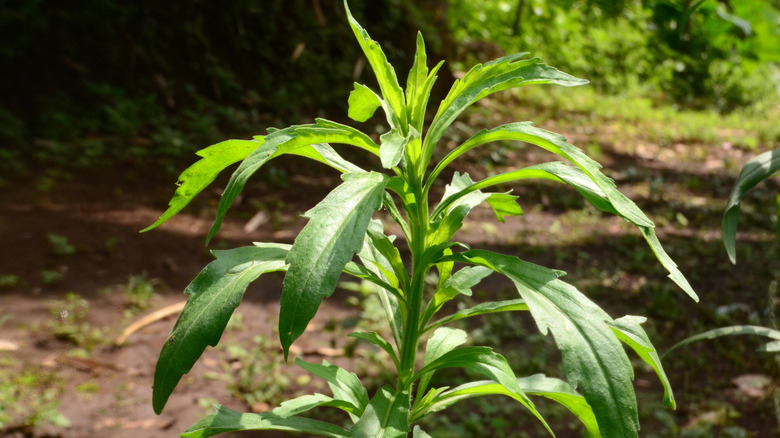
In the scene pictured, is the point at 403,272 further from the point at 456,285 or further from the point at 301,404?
the point at 301,404

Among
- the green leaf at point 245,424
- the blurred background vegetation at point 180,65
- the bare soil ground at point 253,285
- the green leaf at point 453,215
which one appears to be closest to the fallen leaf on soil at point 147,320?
the bare soil ground at point 253,285

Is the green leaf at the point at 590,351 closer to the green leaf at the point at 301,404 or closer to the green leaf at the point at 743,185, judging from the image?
the green leaf at the point at 301,404

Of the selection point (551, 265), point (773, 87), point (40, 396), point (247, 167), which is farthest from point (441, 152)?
point (773, 87)

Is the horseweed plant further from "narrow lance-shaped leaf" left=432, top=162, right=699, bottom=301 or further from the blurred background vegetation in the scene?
the blurred background vegetation

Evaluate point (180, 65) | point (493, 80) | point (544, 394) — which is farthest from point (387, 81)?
point (180, 65)

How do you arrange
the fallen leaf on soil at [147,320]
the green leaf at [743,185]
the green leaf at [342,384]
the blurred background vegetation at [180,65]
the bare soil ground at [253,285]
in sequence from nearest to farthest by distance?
the green leaf at [342,384] < the green leaf at [743,185] < the bare soil ground at [253,285] < the fallen leaf on soil at [147,320] < the blurred background vegetation at [180,65]

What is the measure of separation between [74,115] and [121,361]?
3205 mm

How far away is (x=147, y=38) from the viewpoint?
645 cm

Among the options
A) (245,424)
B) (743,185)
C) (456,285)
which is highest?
(743,185)

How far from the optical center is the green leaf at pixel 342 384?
1.41 m

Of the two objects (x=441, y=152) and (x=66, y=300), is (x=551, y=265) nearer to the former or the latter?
(x=441, y=152)

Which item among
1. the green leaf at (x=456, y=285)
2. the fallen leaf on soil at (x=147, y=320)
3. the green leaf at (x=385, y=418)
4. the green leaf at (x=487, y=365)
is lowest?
the fallen leaf on soil at (x=147, y=320)

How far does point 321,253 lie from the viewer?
101 cm

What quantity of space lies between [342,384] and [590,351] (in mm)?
585
